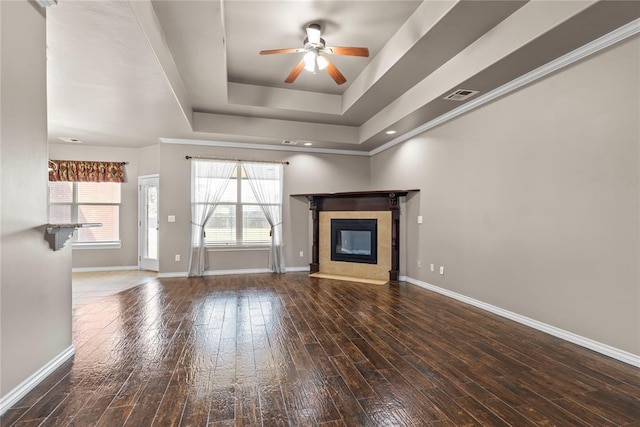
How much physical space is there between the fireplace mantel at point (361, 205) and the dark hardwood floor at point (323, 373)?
1791 millimetres

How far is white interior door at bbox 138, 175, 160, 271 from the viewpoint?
6.52 metres

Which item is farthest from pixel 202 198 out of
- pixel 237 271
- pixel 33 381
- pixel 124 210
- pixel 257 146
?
pixel 33 381

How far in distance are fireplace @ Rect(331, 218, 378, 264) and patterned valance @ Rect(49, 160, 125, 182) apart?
4714mm

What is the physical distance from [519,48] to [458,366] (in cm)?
285

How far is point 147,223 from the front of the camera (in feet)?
21.7

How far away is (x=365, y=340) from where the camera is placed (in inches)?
115

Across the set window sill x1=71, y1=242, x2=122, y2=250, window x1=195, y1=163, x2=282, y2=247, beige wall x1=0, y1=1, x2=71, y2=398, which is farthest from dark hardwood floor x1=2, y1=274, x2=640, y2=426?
window sill x1=71, y1=242, x2=122, y2=250

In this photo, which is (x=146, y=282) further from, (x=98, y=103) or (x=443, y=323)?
(x=443, y=323)

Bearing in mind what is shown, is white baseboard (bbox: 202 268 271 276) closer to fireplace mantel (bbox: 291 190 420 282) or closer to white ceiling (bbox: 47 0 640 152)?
fireplace mantel (bbox: 291 190 420 282)

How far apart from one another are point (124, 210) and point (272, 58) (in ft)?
15.8

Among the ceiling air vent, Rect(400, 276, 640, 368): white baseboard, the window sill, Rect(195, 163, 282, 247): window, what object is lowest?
Rect(400, 276, 640, 368): white baseboard

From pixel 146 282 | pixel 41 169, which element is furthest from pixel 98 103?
pixel 146 282

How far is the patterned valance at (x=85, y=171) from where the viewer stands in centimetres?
622

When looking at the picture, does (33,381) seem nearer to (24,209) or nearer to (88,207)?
(24,209)
